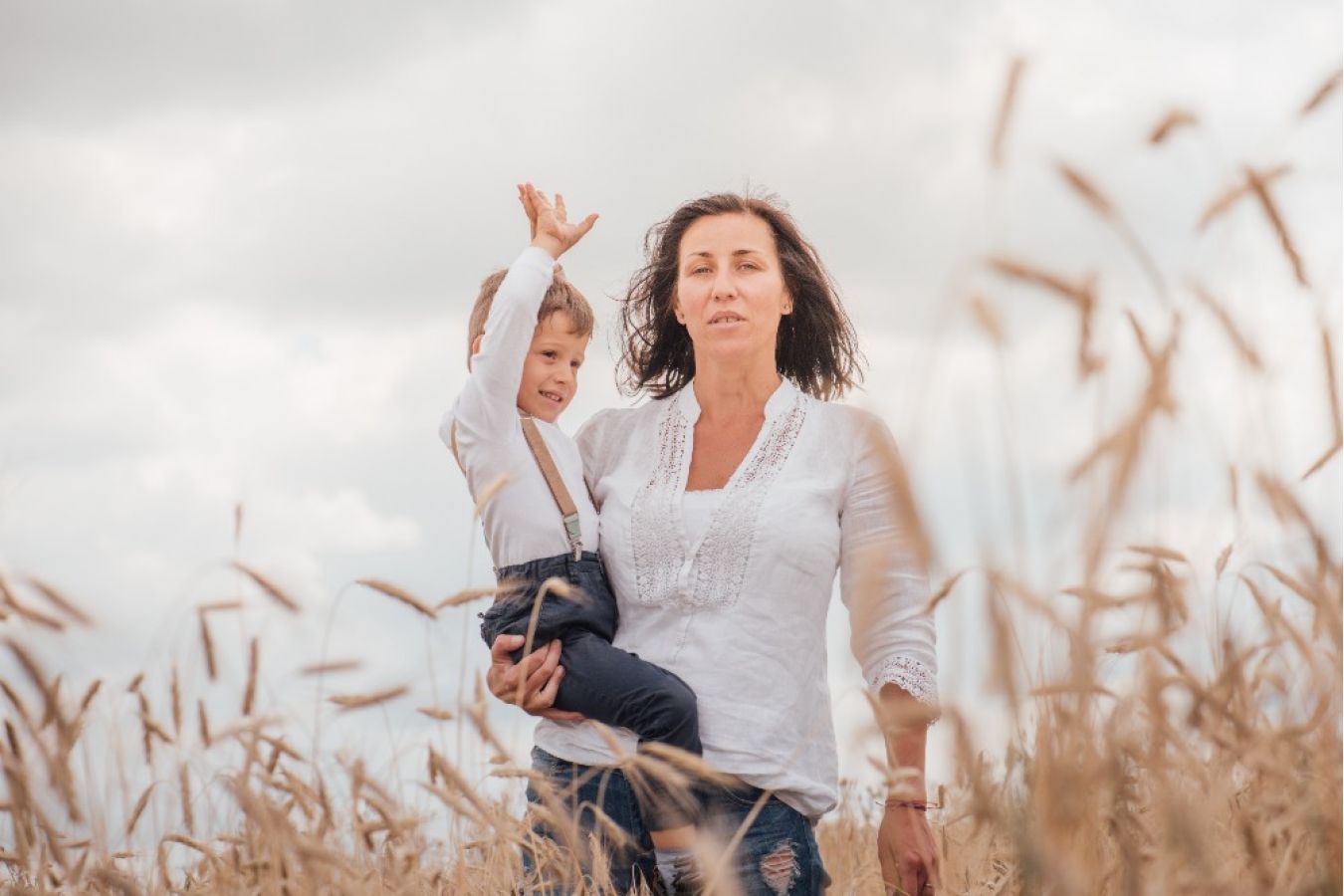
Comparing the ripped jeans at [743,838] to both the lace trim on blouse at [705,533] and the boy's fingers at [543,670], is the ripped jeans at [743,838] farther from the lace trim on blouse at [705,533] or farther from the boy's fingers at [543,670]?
the lace trim on blouse at [705,533]

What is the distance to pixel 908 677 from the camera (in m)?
3.45

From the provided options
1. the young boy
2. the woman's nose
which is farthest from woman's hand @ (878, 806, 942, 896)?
the woman's nose

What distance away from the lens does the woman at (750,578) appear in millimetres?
3309

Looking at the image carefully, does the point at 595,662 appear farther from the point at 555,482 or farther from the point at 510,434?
the point at 510,434

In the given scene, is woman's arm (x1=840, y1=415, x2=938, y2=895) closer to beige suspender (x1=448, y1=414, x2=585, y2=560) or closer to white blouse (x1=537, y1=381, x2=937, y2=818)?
white blouse (x1=537, y1=381, x2=937, y2=818)

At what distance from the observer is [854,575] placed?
3408 millimetres

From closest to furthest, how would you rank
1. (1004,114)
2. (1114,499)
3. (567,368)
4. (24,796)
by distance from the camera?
(1114,499)
(1004,114)
(24,796)
(567,368)

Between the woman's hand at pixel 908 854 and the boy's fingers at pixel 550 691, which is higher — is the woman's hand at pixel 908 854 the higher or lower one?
the lower one

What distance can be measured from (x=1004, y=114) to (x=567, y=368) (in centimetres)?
197

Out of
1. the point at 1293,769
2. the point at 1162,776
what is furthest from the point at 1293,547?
the point at 1162,776

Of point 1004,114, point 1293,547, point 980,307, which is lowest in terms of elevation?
point 1293,547

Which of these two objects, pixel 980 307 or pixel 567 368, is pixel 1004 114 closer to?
pixel 980 307

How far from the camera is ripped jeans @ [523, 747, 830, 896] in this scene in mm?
3215

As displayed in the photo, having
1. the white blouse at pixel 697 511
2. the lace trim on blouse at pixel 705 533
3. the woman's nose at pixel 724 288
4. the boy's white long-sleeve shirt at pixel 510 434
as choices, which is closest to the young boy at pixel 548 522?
the boy's white long-sleeve shirt at pixel 510 434
